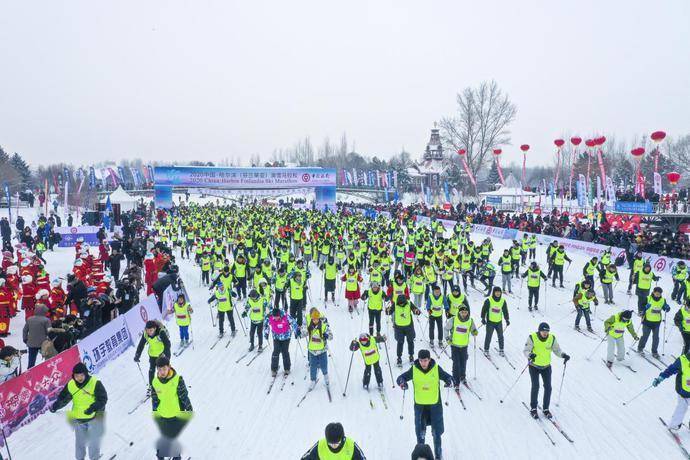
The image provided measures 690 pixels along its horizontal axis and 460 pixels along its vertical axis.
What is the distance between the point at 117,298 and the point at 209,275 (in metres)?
6.06

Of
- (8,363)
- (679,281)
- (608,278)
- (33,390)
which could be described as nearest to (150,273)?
(33,390)

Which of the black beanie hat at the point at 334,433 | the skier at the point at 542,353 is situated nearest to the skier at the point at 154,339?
the black beanie hat at the point at 334,433

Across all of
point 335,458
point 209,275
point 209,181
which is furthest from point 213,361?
point 209,181

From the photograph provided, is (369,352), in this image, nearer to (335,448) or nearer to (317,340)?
(317,340)

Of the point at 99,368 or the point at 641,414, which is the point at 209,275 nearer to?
the point at 99,368

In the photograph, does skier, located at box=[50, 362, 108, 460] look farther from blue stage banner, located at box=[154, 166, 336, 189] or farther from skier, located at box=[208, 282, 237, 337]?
blue stage banner, located at box=[154, 166, 336, 189]

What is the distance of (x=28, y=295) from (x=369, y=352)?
8920 millimetres

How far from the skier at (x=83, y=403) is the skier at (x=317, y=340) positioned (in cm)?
325

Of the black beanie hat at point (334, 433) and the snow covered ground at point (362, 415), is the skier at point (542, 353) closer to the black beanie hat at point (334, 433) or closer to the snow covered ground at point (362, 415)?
the snow covered ground at point (362, 415)

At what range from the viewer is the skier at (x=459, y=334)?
7.45m

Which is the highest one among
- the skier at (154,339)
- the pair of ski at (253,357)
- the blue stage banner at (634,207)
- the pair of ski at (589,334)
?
the blue stage banner at (634,207)

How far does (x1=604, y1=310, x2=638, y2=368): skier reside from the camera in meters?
8.15

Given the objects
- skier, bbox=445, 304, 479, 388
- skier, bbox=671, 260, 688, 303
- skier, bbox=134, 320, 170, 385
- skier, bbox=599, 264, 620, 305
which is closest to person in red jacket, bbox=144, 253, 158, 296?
skier, bbox=134, 320, 170, 385

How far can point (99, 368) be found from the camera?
838 centimetres
